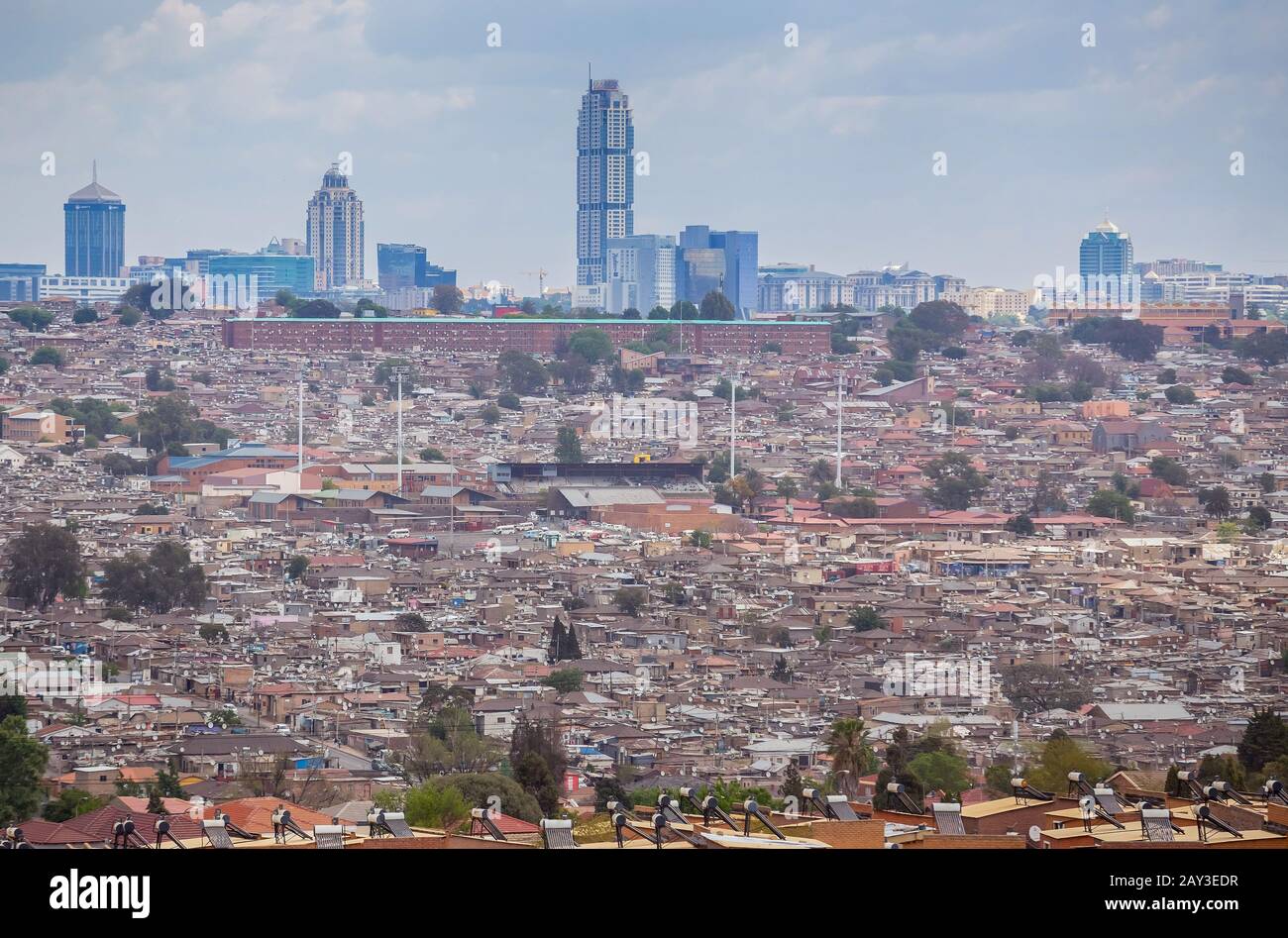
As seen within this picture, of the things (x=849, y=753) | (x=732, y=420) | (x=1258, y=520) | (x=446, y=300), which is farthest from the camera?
(x=446, y=300)

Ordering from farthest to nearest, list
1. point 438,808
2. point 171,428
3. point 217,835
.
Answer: point 171,428 < point 438,808 < point 217,835

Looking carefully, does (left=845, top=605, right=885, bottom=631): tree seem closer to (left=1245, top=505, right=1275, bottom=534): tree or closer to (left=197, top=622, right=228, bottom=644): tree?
(left=197, top=622, right=228, bottom=644): tree

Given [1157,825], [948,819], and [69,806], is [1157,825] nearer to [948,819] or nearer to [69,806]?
[948,819]

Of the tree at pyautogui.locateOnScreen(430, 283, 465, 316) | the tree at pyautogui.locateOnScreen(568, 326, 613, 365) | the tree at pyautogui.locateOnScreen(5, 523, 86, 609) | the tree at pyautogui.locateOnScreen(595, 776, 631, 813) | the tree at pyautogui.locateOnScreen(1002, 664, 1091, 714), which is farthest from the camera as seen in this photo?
the tree at pyautogui.locateOnScreen(430, 283, 465, 316)

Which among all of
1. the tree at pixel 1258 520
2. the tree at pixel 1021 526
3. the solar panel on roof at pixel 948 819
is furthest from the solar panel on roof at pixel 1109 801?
the tree at pixel 1258 520

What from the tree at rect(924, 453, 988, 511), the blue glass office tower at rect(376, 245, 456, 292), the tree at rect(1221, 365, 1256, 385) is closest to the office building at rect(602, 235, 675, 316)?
the blue glass office tower at rect(376, 245, 456, 292)

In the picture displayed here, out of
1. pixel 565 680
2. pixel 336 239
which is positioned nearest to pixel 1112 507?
pixel 565 680

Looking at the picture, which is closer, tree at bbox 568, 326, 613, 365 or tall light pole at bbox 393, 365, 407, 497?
tall light pole at bbox 393, 365, 407, 497

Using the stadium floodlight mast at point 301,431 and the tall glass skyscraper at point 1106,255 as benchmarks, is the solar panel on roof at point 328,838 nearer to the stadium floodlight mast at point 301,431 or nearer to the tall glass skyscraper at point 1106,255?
the stadium floodlight mast at point 301,431
